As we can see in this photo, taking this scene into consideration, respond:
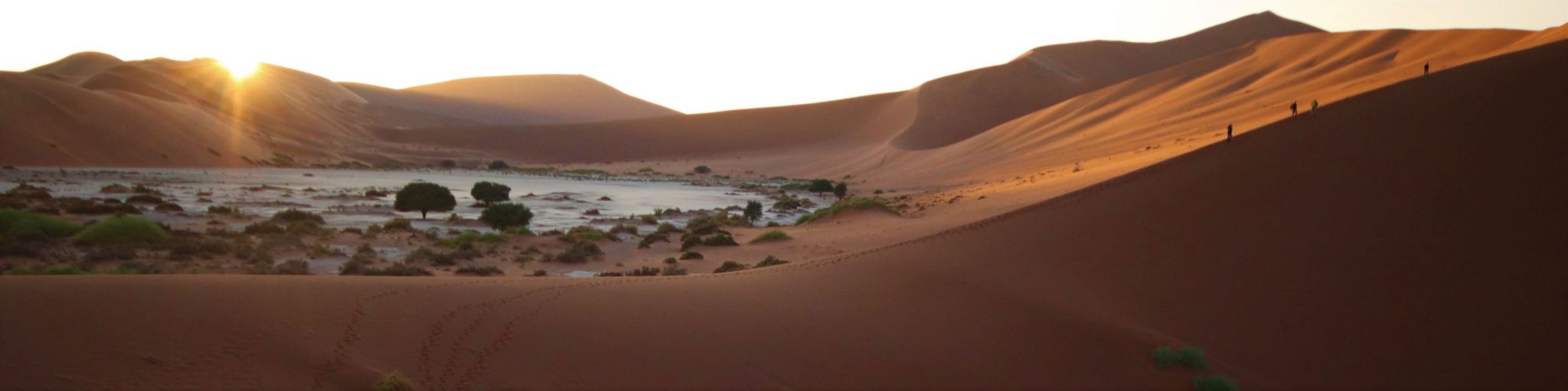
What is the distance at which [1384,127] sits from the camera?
570 inches

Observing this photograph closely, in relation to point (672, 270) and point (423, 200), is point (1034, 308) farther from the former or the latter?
point (423, 200)

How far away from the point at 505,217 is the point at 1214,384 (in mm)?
21179

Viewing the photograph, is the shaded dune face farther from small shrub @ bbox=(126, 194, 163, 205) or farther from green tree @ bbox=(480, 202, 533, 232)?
small shrub @ bbox=(126, 194, 163, 205)

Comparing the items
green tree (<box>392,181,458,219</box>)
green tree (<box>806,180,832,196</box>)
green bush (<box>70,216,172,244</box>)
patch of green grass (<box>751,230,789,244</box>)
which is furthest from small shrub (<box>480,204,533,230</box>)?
green tree (<box>806,180,832,196</box>)

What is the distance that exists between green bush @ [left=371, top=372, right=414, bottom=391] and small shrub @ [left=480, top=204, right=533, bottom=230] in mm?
18617

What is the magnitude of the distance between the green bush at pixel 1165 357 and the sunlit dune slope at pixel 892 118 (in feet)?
240

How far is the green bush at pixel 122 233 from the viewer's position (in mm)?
17125

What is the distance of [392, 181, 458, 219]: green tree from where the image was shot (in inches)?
1184

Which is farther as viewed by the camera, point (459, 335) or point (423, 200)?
point (423, 200)

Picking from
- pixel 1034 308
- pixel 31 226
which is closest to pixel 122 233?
pixel 31 226

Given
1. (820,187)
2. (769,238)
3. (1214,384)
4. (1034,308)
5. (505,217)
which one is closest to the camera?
(1214,384)

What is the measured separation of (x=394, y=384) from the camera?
7098 millimetres

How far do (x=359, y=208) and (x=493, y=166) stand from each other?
185 ft

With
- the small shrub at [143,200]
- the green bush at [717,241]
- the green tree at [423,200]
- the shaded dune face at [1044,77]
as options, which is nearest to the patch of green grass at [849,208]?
the green bush at [717,241]
